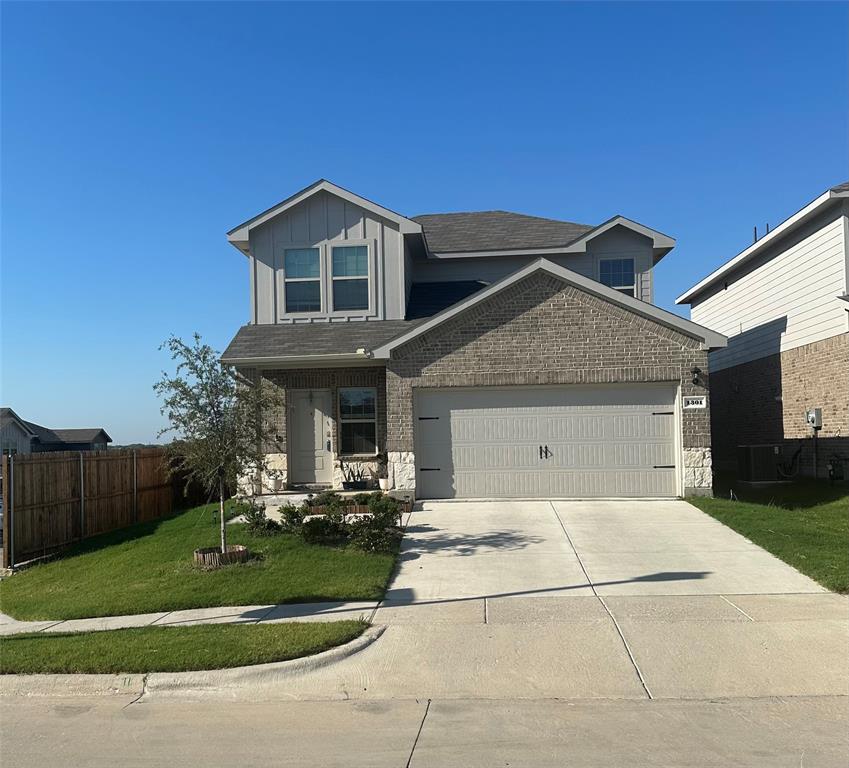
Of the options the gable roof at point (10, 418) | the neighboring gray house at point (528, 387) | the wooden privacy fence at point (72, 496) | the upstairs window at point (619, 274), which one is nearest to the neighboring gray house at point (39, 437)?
the gable roof at point (10, 418)

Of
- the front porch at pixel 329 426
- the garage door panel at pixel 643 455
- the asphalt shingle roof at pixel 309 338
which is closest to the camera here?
the garage door panel at pixel 643 455

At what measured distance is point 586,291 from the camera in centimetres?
1432

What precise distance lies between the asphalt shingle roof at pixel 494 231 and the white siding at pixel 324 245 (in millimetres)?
2527

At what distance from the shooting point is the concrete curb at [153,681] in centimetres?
605

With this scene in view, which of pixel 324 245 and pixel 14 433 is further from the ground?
pixel 324 245

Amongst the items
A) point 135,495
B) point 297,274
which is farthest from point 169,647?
point 297,274

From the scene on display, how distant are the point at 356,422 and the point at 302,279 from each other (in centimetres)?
368

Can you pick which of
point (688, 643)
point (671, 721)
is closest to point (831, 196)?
point (688, 643)

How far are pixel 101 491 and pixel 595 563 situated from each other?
32.7ft

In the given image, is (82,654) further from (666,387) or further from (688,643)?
(666,387)

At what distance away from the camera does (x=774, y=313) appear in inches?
775

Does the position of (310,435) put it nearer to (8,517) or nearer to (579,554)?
(8,517)

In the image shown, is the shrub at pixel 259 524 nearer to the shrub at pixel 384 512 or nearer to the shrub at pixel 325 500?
the shrub at pixel 325 500

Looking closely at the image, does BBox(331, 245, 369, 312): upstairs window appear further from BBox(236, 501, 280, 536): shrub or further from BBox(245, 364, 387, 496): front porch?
BBox(236, 501, 280, 536): shrub
